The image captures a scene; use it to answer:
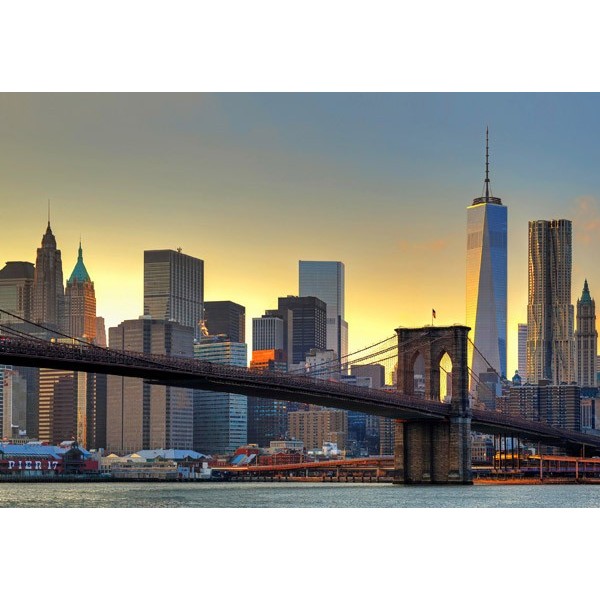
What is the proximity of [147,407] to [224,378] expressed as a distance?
111 m

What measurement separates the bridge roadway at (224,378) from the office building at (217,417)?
94469mm

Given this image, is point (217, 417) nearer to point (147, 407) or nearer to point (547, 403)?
point (147, 407)

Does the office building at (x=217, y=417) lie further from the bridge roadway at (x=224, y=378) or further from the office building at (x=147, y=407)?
the bridge roadway at (x=224, y=378)

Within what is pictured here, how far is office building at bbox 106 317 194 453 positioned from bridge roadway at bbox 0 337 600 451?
91.7m

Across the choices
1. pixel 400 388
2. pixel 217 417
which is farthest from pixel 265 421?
pixel 400 388

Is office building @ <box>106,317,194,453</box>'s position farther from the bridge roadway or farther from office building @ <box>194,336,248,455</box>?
the bridge roadway

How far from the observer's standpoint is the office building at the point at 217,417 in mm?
169875

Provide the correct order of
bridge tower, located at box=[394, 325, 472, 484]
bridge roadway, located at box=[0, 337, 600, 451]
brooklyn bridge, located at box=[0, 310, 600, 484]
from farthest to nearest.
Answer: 1. bridge tower, located at box=[394, 325, 472, 484]
2. brooklyn bridge, located at box=[0, 310, 600, 484]
3. bridge roadway, located at box=[0, 337, 600, 451]

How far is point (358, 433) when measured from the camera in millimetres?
183625

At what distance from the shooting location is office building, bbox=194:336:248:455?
16988 cm

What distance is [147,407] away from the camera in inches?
6570

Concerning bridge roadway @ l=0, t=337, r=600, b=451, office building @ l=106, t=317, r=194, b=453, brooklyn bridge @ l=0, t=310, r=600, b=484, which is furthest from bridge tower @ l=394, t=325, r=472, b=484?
office building @ l=106, t=317, r=194, b=453
